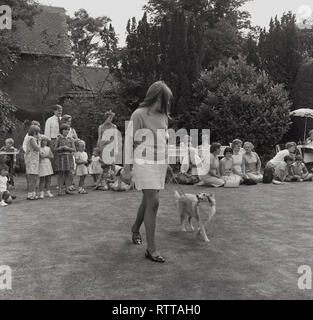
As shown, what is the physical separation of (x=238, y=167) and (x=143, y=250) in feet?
24.7

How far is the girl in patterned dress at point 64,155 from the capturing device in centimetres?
1079

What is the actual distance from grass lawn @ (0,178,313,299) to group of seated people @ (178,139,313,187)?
2.85 metres

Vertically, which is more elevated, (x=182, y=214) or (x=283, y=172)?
(x=283, y=172)

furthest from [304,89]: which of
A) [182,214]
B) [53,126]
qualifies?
[182,214]

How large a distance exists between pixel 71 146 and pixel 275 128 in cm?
1017

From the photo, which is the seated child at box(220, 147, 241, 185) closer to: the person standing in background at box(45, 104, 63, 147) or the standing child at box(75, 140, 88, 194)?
the standing child at box(75, 140, 88, 194)

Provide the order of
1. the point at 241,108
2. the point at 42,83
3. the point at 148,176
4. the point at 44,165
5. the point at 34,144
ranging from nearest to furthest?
the point at 148,176, the point at 34,144, the point at 44,165, the point at 241,108, the point at 42,83

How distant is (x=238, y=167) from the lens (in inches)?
513

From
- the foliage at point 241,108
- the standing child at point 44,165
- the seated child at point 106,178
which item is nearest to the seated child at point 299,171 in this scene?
the foliage at point 241,108

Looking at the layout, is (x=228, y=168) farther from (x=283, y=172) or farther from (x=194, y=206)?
(x=194, y=206)

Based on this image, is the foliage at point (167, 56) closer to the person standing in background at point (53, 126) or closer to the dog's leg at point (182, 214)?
the person standing in background at point (53, 126)

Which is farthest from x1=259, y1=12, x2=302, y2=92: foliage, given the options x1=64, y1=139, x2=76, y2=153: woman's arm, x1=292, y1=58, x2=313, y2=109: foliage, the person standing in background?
x1=64, y1=139, x2=76, y2=153: woman's arm

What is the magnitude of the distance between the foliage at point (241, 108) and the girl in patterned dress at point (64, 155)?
8.41 m

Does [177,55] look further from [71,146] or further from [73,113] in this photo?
[71,146]
